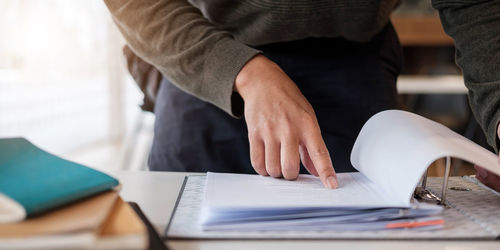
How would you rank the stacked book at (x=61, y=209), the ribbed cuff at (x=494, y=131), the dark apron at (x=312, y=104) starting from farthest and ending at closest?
the dark apron at (x=312, y=104), the ribbed cuff at (x=494, y=131), the stacked book at (x=61, y=209)

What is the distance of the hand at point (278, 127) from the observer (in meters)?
0.63

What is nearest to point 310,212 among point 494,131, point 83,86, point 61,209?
point 61,209

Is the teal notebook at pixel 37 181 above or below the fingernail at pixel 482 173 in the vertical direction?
above

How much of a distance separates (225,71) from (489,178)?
40 centimetres

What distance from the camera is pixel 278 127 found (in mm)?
648

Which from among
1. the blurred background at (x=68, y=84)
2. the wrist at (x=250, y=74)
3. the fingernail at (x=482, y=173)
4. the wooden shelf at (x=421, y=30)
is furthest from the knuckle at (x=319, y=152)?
the wooden shelf at (x=421, y=30)

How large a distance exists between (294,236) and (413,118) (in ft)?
0.85

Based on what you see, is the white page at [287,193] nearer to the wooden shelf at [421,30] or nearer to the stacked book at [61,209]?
the stacked book at [61,209]

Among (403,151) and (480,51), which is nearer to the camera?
(403,151)

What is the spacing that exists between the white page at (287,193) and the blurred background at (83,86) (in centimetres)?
200

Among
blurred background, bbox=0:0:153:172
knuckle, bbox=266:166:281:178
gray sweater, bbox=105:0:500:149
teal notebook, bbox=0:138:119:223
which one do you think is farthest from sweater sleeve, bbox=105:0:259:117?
blurred background, bbox=0:0:153:172

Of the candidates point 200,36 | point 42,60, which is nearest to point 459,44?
point 200,36

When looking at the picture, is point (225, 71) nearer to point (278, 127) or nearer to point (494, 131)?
point (278, 127)

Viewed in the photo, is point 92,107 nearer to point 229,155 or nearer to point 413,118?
point 229,155
